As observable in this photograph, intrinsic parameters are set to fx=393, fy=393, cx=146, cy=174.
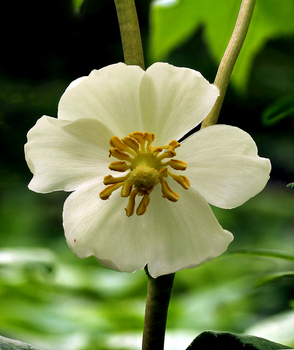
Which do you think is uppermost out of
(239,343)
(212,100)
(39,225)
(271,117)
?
(39,225)

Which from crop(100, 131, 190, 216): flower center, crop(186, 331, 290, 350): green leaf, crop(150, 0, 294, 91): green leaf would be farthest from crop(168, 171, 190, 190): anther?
crop(150, 0, 294, 91): green leaf

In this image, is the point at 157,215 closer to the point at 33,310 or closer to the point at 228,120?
the point at 33,310

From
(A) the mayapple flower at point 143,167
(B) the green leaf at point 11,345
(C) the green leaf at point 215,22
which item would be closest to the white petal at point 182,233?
(A) the mayapple flower at point 143,167

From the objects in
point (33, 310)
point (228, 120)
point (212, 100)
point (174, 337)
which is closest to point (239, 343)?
point (212, 100)

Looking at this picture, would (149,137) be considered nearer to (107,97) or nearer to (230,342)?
(107,97)

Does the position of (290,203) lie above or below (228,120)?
below

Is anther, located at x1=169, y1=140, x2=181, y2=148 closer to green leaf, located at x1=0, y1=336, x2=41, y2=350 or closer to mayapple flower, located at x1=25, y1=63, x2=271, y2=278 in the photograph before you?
mayapple flower, located at x1=25, y1=63, x2=271, y2=278

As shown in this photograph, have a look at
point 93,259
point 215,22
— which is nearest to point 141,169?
point 215,22
